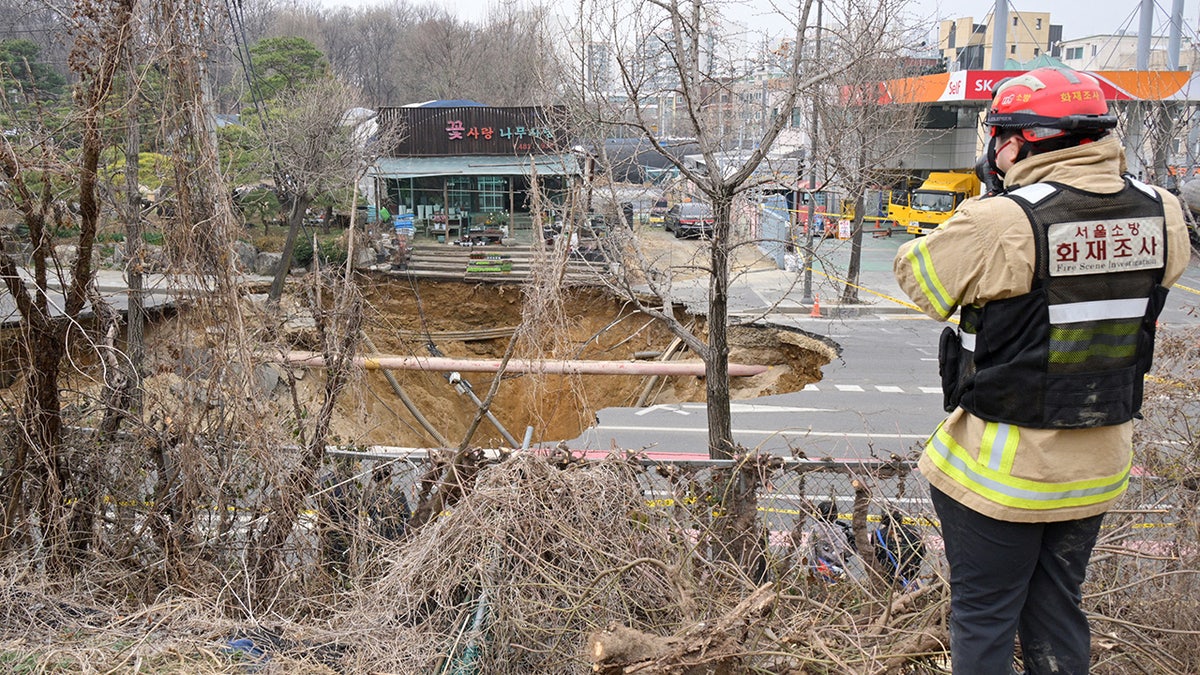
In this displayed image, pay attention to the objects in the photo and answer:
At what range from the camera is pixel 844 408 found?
1379 centimetres

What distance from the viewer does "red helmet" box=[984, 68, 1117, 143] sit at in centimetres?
274

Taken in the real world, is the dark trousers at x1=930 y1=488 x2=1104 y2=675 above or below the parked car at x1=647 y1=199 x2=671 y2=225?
below

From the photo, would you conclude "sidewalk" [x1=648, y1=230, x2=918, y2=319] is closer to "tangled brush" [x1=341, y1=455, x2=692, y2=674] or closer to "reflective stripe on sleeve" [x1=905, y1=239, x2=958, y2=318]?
"tangled brush" [x1=341, y1=455, x2=692, y2=674]

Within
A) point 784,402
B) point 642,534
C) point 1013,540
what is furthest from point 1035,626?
point 784,402

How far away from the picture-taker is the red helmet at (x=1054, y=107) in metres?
2.74

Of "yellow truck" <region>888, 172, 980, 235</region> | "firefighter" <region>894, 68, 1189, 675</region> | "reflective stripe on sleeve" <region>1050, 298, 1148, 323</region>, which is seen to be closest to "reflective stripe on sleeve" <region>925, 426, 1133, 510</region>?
"firefighter" <region>894, 68, 1189, 675</region>

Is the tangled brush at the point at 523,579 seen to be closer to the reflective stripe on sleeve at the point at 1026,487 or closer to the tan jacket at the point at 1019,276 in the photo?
the reflective stripe on sleeve at the point at 1026,487

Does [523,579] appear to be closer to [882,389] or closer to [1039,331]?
[1039,331]

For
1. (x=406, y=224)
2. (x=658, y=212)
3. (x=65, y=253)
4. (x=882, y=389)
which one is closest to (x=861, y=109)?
(x=658, y=212)

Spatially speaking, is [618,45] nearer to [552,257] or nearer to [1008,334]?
[552,257]

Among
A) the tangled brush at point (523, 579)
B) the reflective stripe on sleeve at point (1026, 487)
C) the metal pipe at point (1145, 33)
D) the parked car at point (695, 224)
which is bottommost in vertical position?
the tangled brush at point (523, 579)

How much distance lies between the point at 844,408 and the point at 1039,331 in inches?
449

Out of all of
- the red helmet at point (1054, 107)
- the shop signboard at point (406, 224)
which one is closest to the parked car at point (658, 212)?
the red helmet at point (1054, 107)

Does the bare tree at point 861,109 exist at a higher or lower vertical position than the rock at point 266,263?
higher
